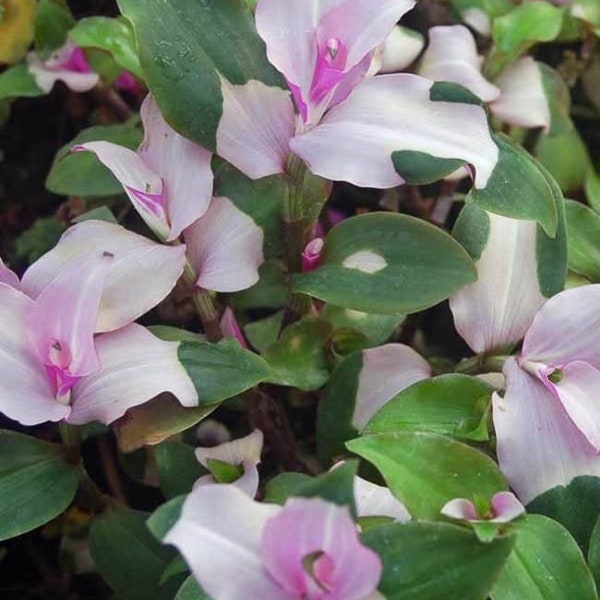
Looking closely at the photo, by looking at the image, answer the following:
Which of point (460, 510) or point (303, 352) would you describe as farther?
point (303, 352)

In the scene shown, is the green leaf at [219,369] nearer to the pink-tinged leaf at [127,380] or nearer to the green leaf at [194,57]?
the pink-tinged leaf at [127,380]

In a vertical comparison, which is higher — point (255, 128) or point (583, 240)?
point (255, 128)

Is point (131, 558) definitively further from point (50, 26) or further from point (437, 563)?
point (50, 26)

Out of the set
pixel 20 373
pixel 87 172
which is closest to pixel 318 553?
pixel 20 373

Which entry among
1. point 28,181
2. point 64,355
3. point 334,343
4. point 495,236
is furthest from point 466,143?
point 28,181

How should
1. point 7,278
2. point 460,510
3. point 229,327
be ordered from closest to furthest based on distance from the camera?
point 460,510 < point 7,278 < point 229,327

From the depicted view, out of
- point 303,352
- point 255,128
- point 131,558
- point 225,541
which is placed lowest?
point 131,558

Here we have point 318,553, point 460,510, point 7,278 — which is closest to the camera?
point 318,553

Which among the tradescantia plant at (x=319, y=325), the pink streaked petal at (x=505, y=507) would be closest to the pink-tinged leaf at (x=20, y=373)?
the tradescantia plant at (x=319, y=325)
